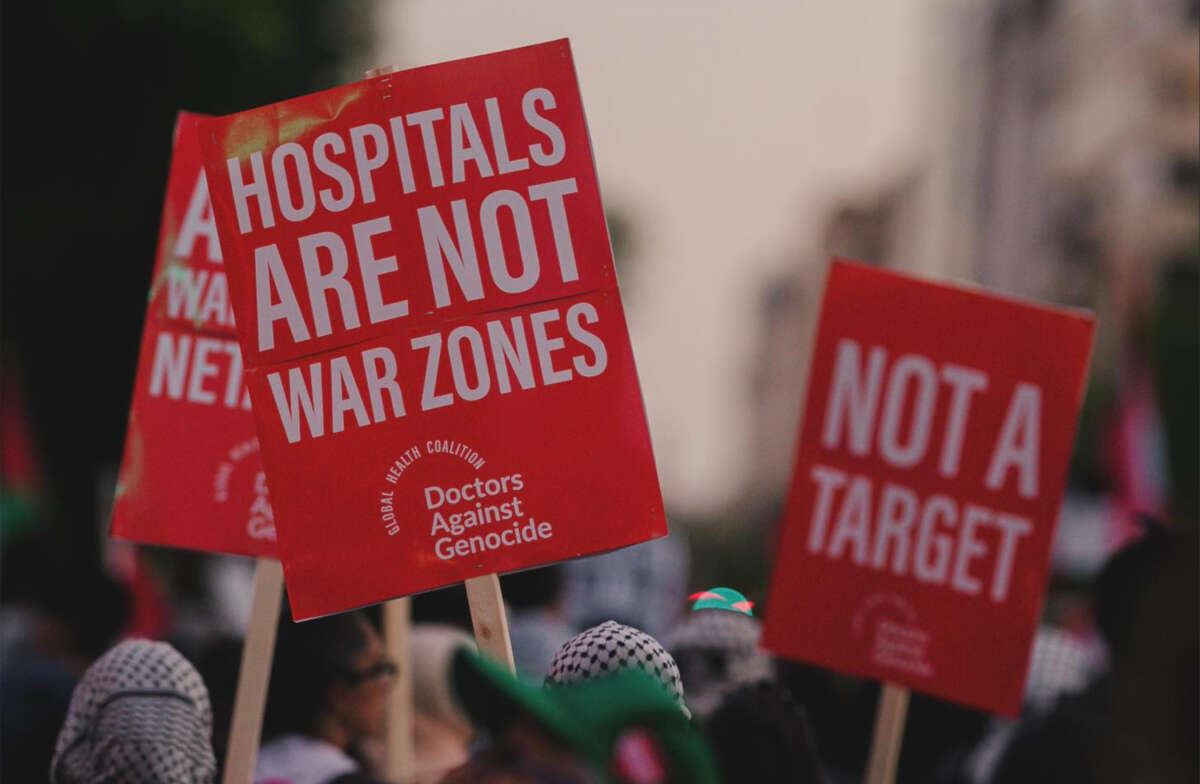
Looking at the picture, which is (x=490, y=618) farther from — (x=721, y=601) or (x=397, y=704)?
(x=397, y=704)

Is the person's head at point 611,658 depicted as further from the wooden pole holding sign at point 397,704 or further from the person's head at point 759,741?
the wooden pole holding sign at point 397,704

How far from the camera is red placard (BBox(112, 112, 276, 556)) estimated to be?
13.9ft

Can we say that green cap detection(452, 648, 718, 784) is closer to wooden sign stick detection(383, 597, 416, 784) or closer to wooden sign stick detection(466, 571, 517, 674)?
wooden sign stick detection(466, 571, 517, 674)

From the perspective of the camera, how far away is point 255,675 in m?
3.83

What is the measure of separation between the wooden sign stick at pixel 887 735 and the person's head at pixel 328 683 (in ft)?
4.22

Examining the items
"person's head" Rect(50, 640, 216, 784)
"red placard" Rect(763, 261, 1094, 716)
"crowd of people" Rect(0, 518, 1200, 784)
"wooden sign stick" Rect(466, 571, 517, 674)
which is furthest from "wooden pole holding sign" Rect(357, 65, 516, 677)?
"red placard" Rect(763, 261, 1094, 716)

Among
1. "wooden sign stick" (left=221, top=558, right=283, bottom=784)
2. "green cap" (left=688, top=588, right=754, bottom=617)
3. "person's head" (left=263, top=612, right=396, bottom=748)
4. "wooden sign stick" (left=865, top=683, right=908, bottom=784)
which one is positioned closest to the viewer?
"green cap" (left=688, top=588, right=754, bottom=617)

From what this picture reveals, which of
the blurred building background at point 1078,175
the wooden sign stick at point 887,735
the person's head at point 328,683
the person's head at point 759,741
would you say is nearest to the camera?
the person's head at point 759,741

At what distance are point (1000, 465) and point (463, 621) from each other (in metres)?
2.49

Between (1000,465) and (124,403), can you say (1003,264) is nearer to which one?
(124,403)

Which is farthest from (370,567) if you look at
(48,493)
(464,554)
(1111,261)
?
(1111,261)

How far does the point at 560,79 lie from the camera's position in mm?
3490

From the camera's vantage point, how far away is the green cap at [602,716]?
88.3 inches

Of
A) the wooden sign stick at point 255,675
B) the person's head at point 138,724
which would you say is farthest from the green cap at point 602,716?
the wooden sign stick at point 255,675
